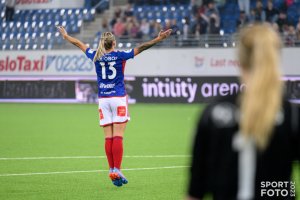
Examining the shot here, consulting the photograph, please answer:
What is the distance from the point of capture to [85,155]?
15883mm

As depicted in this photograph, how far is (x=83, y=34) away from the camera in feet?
123

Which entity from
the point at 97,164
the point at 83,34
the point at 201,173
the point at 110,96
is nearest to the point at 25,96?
the point at 83,34

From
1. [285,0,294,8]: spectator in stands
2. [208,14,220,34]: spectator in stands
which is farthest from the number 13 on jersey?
[285,0,294,8]: spectator in stands

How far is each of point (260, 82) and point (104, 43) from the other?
26.0ft

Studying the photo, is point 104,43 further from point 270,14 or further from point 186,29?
point 186,29

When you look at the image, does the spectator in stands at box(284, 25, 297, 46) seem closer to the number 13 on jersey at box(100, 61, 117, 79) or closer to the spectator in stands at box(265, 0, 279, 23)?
the spectator in stands at box(265, 0, 279, 23)

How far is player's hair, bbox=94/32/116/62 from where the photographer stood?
11.3 metres

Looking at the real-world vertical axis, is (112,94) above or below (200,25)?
above

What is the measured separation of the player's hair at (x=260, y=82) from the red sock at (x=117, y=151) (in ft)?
25.4

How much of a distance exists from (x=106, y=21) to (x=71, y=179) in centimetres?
2378

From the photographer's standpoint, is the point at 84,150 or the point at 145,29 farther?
the point at 145,29

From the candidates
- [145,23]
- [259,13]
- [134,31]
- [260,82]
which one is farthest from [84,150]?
[145,23]

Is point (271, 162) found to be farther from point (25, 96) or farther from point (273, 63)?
point (25, 96)

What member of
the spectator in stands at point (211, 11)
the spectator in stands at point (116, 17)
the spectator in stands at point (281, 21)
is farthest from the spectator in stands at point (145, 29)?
the spectator in stands at point (281, 21)
